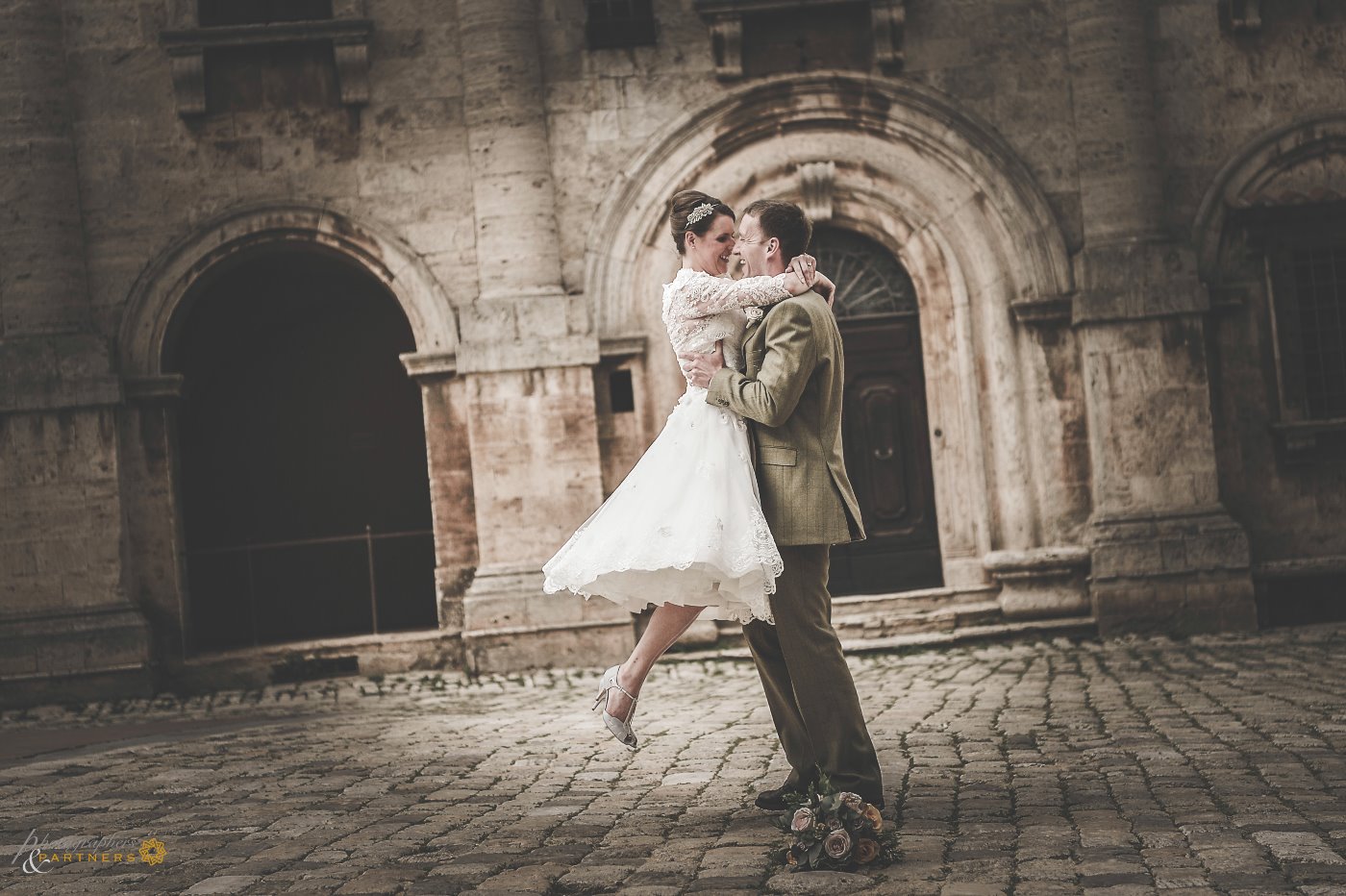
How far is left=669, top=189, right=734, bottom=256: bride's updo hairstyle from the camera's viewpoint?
16.6 feet

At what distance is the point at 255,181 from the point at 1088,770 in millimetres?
8790

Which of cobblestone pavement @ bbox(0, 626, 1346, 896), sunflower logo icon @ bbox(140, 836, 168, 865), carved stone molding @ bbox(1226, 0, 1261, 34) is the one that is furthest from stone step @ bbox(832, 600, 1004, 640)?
sunflower logo icon @ bbox(140, 836, 168, 865)

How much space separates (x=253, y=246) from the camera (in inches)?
472

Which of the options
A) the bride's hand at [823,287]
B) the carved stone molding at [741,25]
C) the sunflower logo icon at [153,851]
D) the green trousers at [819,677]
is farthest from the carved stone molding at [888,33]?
the sunflower logo icon at [153,851]

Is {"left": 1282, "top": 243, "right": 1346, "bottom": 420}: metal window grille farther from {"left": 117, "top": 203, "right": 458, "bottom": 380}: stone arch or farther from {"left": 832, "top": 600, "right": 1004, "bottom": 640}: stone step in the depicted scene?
{"left": 117, "top": 203, "right": 458, "bottom": 380}: stone arch

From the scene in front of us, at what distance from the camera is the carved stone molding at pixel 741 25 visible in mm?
11859

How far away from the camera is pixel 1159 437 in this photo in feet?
38.0

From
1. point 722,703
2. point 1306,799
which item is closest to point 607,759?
point 722,703

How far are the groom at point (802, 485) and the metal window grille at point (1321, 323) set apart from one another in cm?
854

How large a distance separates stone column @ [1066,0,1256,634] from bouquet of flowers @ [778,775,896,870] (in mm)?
7781

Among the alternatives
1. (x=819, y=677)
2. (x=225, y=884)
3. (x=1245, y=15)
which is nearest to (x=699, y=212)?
(x=819, y=677)

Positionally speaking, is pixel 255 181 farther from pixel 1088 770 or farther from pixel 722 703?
pixel 1088 770

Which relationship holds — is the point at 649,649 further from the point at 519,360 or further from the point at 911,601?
the point at 911,601

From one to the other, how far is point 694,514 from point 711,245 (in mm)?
1005
